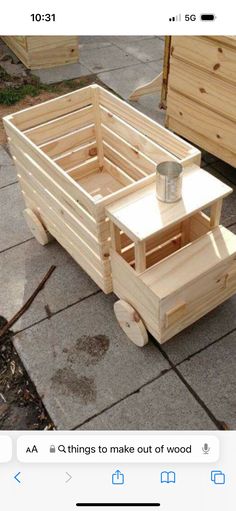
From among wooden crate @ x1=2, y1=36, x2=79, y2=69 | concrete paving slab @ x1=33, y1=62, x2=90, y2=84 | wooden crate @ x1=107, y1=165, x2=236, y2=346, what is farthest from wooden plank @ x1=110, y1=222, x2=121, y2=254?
wooden crate @ x1=2, y1=36, x2=79, y2=69

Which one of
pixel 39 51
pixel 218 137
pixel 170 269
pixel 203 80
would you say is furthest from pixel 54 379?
pixel 39 51

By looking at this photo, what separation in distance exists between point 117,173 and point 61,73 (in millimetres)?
3885

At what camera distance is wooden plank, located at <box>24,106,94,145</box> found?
369 cm

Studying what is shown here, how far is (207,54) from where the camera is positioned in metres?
4.14

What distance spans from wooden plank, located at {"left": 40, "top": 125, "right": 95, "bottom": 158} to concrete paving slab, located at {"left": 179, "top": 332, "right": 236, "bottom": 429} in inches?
84.7

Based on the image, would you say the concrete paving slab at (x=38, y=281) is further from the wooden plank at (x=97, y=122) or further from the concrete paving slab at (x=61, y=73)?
the concrete paving slab at (x=61, y=73)

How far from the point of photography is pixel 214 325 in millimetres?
3369

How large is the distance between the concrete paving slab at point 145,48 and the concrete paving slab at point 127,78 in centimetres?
42

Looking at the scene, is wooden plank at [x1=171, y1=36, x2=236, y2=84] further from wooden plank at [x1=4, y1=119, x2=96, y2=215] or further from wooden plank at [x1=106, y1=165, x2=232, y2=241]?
wooden plank at [x1=4, y1=119, x2=96, y2=215]
